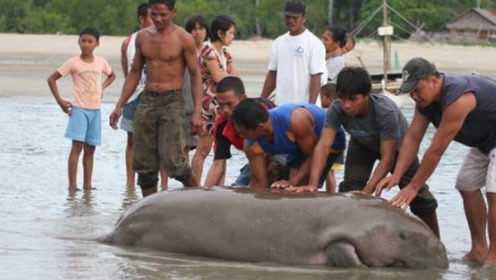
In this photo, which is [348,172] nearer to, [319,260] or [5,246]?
[319,260]

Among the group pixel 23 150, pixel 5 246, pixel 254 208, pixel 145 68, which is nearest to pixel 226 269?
pixel 254 208

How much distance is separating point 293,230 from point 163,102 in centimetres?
256

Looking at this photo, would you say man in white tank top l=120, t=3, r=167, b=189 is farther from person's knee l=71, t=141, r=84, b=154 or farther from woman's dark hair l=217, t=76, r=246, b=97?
woman's dark hair l=217, t=76, r=246, b=97

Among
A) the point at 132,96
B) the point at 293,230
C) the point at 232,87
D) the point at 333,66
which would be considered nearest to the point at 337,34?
the point at 333,66

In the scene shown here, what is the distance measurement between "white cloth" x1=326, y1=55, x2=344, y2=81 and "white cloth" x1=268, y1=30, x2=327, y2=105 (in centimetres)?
141

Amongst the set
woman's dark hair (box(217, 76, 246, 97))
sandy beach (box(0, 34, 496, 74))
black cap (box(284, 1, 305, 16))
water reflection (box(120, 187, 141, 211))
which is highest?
black cap (box(284, 1, 305, 16))

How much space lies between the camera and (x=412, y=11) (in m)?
63.9

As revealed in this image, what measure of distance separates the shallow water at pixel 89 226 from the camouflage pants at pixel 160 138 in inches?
19.1

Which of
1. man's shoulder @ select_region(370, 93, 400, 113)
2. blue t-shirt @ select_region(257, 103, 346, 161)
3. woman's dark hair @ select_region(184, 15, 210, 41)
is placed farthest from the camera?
woman's dark hair @ select_region(184, 15, 210, 41)

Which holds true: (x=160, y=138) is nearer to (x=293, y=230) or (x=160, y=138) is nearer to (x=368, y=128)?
(x=368, y=128)

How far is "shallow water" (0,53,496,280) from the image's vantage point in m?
7.99

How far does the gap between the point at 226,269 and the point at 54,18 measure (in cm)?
5494

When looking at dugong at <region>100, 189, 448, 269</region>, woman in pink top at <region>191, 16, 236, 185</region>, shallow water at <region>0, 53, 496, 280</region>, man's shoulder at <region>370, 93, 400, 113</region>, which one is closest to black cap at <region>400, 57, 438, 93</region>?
man's shoulder at <region>370, 93, 400, 113</region>

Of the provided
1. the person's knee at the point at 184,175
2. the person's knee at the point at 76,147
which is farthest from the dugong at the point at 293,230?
the person's knee at the point at 76,147
